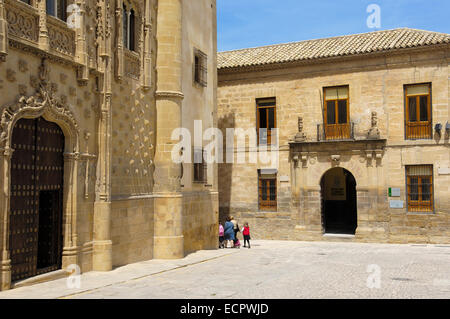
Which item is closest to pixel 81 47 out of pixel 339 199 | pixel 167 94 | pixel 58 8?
pixel 58 8

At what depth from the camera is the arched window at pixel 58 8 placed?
10664mm

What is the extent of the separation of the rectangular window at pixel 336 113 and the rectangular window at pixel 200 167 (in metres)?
6.73

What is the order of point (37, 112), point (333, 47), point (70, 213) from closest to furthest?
A: point (37, 112) < point (70, 213) < point (333, 47)

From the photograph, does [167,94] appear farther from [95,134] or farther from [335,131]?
[335,131]

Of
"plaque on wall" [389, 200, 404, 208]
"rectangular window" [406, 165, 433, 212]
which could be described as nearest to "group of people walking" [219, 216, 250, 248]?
"plaque on wall" [389, 200, 404, 208]

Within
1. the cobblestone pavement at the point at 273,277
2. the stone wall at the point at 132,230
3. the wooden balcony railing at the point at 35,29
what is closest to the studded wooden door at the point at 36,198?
the cobblestone pavement at the point at 273,277

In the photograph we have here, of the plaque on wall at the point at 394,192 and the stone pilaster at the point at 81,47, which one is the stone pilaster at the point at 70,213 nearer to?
the stone pilaster at the point at 81,47

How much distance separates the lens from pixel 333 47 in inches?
888

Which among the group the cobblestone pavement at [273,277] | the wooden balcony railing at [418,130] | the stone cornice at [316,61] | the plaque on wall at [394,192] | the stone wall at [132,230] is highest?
the stone cornice at [316,61]

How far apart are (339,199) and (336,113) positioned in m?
5.95

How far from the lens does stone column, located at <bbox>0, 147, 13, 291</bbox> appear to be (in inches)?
352

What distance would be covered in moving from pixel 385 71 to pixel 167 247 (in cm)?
1237

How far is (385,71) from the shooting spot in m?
20.8
